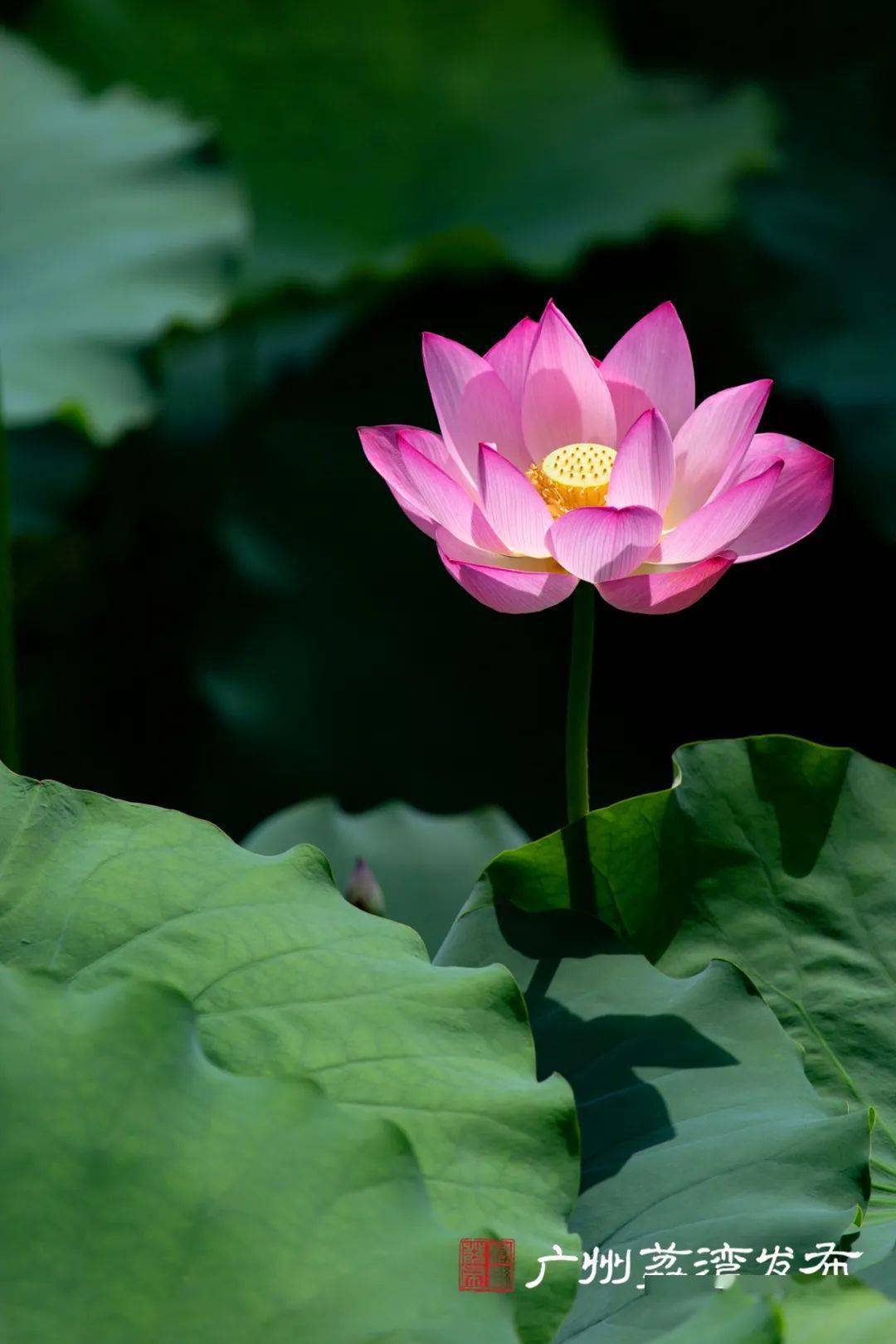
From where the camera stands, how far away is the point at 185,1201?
47 cm

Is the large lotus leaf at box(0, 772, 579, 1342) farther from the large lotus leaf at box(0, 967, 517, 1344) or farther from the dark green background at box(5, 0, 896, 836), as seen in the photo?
the dark green background at box(5, 0, 896, 836)

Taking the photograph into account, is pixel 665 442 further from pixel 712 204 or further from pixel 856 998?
pixel 712 204

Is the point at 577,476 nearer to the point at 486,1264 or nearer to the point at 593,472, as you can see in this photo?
the point at 593,472

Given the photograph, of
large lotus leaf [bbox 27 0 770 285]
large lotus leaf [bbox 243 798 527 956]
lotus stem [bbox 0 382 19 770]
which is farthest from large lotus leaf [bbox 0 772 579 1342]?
large lotus leaf [bbox 27 0 770 285]

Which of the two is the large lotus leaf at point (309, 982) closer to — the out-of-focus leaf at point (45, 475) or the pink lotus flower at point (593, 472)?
the pink lotus flower at point (593, 472)

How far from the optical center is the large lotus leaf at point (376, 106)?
7.01ft

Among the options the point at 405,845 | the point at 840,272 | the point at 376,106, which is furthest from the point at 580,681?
the point at 376,106

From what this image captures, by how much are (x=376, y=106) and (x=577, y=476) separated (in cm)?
161

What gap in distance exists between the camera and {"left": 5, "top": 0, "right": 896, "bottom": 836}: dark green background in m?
1.92

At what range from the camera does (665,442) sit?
26.7 inches

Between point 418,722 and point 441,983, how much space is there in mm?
1330

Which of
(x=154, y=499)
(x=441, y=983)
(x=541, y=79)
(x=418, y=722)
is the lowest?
(x=418, y=722)

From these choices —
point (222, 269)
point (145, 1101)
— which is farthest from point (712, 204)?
point (145, 1101)

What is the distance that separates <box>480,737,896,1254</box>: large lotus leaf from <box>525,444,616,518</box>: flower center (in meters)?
0.16
